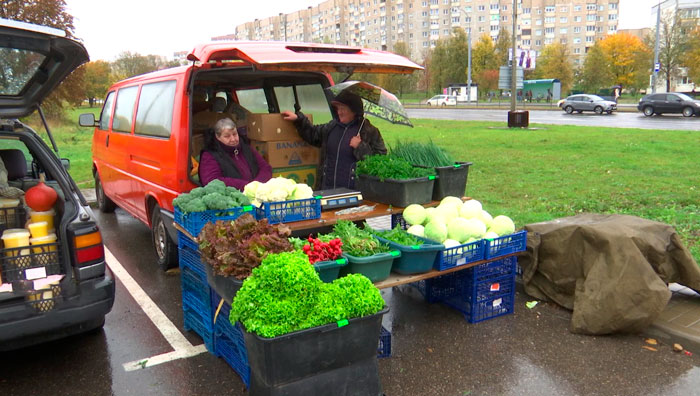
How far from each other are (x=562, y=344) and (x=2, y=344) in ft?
13.0

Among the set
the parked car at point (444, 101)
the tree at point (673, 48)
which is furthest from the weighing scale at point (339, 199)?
the tree at point (673, 48)

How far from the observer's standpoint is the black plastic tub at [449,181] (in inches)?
200

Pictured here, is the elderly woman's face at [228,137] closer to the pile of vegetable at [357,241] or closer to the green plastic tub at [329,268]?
the pile of vegetable at [357,241]

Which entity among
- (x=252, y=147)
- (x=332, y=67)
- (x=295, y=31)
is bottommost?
(x=252, y=147)

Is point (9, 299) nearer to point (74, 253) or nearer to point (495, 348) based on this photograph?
point (74, 253)

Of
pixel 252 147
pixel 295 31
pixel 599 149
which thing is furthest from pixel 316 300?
pixel 295 31

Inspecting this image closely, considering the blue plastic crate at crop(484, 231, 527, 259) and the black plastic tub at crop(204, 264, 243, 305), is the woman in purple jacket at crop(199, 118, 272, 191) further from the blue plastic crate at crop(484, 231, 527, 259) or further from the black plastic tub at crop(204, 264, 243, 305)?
the blue plastic crate at crop(484, 231, 527, 259)

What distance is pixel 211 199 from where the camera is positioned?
3.97 m

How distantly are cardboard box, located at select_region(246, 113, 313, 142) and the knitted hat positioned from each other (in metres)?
0.69

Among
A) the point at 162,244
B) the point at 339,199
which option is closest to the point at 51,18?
A: the point at 162,244

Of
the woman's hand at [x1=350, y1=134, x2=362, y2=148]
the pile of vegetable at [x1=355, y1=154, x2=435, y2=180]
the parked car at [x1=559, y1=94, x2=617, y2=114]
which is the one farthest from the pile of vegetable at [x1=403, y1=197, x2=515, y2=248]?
the parked car at [x1=559, y1=94, x2=617, y2=114]

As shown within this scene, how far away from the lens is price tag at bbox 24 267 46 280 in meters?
3.48

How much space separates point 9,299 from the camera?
11.0 feet

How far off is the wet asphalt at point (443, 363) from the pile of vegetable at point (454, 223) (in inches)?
30.6
